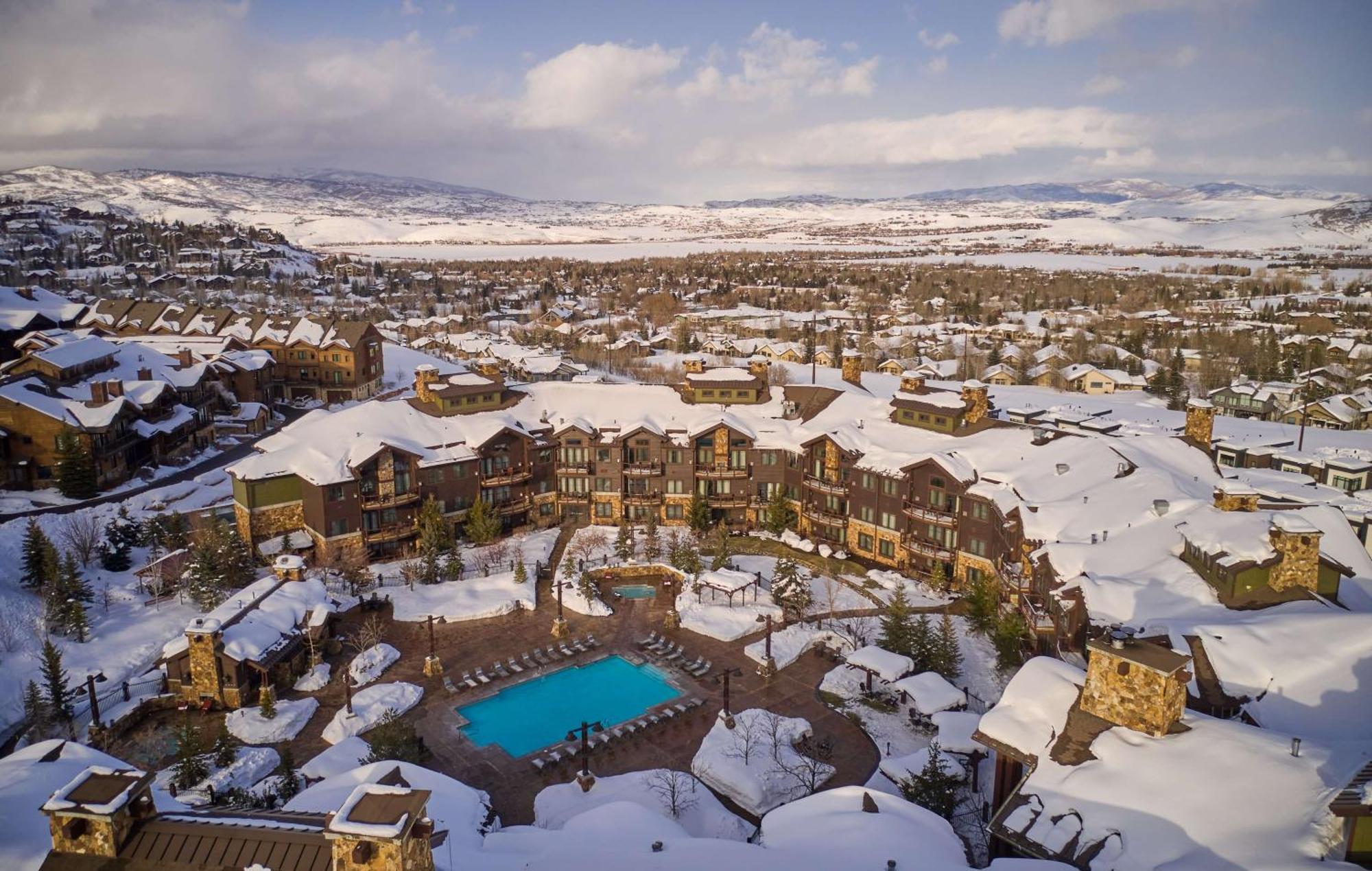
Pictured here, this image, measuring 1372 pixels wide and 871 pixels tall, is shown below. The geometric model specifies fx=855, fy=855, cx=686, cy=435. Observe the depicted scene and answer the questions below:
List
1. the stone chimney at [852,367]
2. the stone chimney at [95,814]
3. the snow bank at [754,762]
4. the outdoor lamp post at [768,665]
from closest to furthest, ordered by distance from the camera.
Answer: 1. the stone chimney at [95,814]
2. the snow bank at [754,762]
3. the outdoor lamp post at [768,665]
4. the stone chimney at [852,367]

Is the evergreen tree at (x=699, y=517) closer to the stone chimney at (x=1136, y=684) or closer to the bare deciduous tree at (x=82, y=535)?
the stone chimney at (x=1136, y=684)

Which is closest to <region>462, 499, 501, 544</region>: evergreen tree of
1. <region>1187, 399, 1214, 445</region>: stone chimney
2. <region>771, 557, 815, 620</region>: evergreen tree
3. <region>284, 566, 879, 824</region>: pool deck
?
<region>284, 566, 879, 824</region>: pool deck

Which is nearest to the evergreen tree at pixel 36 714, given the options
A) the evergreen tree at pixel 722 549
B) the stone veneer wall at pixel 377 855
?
A: the stone veneer wall at pixel 377 855

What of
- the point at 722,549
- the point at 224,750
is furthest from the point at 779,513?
the point at 224,750

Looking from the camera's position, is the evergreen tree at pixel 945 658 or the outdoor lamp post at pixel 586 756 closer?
the outdoor lamp post at pixel 586 756

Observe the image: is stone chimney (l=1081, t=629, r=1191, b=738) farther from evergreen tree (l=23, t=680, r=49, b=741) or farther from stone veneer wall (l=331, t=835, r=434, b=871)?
evergreen tree (l=23, t=680, r=49, b=741)

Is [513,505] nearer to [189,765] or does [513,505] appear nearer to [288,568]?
[288,568]
